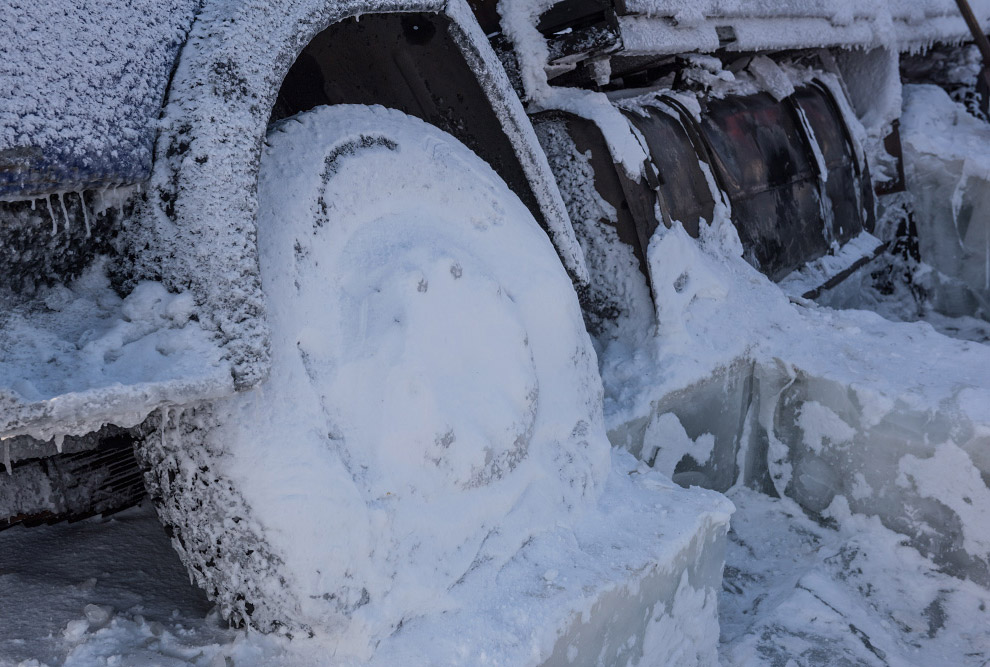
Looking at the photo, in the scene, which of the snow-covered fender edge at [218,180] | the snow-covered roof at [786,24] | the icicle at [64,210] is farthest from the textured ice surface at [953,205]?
the icicle at [64,210]

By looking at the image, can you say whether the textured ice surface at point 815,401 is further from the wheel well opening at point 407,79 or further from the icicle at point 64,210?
the icicle at point 64,210

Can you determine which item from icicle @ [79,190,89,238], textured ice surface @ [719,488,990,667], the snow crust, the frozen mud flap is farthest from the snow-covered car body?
textured ice surface @ [719,488,990,667]

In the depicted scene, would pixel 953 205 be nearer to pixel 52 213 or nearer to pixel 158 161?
pixel 158 161

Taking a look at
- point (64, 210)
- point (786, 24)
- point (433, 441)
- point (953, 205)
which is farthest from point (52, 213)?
point (953, 205)

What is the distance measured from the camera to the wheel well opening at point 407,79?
1797 mm

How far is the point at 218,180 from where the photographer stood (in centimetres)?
117

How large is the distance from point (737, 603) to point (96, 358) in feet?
6.05

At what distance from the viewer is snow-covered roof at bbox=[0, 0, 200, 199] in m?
0.97

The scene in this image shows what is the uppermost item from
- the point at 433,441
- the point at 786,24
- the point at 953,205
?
the point at 786,24

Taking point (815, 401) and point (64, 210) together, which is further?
point (815, 401)

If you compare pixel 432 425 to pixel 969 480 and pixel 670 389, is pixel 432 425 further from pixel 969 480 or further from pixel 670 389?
pixel 969 480

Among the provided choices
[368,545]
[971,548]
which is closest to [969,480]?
[971,548]

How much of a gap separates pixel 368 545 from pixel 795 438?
168 cm

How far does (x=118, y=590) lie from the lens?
144 cm
